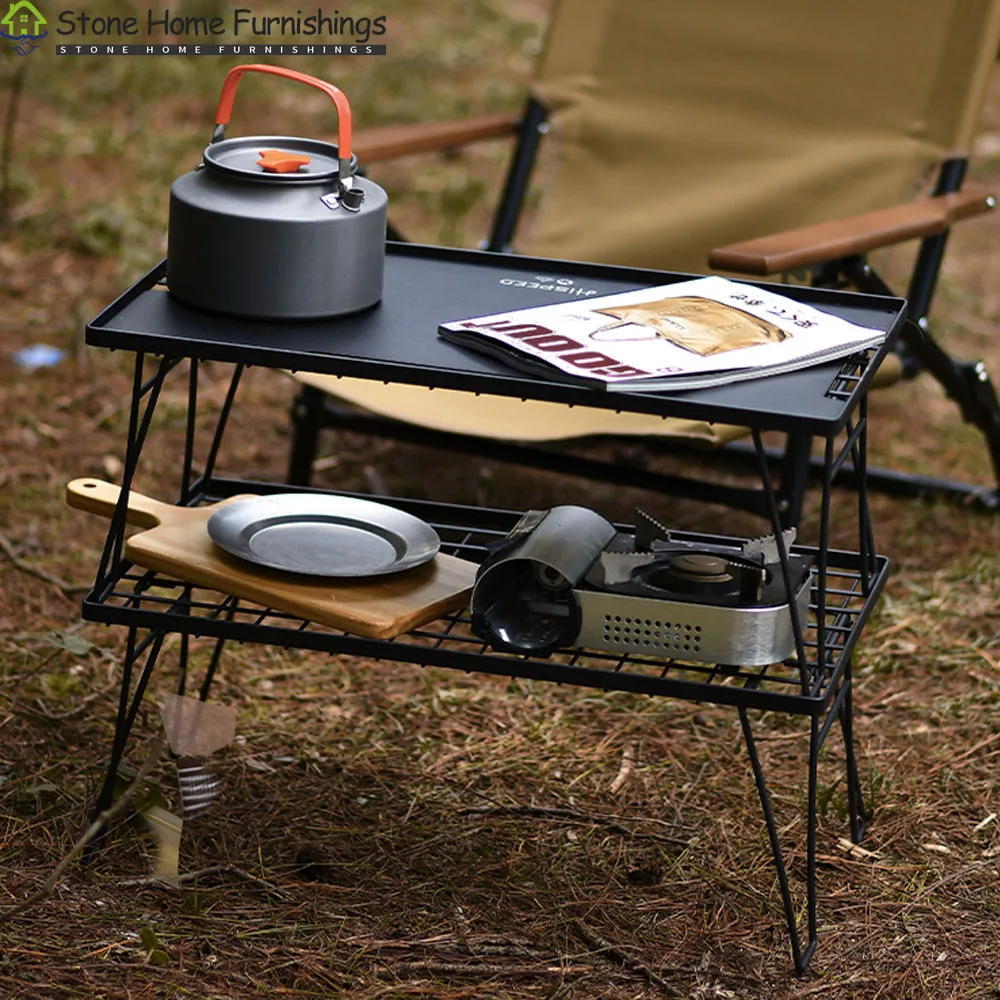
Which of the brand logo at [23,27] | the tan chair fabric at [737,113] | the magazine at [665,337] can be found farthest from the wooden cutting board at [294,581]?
the brand logo at [23,27]

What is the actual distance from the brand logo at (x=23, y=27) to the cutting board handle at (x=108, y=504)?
344cm

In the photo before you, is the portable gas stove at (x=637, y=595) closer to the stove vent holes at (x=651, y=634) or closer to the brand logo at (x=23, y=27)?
the stove vent holes at (x=651, y=634)

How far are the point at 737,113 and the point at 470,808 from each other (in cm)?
172

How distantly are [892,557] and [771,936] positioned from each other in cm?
123

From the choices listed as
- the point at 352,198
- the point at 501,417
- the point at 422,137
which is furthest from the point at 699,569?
the point at 422,137

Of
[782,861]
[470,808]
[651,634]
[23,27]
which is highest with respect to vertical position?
[651,634]

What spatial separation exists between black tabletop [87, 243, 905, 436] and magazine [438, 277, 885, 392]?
16 millimetres

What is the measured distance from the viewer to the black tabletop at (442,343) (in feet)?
5.81

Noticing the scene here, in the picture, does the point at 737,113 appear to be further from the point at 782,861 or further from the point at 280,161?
the point at 782,861

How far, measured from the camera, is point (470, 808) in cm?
231

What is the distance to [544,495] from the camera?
3379mm

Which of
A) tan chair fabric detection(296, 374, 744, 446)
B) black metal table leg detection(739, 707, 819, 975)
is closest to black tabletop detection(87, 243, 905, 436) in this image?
black metal table leg detection(739, 707, 819, 975)

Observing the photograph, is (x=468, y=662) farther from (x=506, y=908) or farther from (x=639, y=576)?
(x=506, y=908)

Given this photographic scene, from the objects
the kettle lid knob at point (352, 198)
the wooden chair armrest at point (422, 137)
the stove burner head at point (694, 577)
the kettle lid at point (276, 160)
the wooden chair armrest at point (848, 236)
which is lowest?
the stove burner head at point (694, 577)
